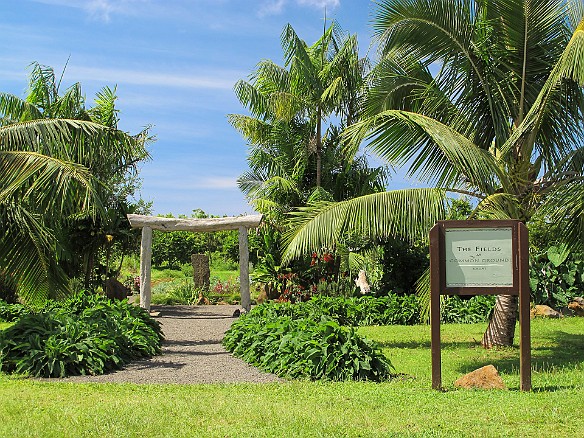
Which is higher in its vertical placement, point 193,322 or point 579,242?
point 579,242

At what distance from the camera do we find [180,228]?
17.0 m

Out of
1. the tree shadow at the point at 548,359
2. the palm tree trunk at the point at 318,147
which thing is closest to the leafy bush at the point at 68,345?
the tree shadow at the point at 548,359

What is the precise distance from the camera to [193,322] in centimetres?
1616

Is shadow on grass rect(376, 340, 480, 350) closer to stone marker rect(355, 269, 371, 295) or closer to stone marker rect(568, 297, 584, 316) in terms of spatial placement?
stone marker rect(568, 297, 584, 316)

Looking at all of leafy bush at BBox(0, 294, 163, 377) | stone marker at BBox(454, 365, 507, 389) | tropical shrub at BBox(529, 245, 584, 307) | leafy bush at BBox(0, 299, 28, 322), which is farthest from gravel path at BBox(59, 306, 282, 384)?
tropical shrub at BBox(529, 245, 584, 307)

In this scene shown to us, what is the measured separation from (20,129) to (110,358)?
342cm

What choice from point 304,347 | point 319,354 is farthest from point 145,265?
point 319,354

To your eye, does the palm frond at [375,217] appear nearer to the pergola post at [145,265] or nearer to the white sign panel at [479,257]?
Result: the white sign panel at [479,257]

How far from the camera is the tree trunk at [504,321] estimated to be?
10.9 m

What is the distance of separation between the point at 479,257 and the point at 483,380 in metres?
1.31

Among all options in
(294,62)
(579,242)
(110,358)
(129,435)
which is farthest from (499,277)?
(294,62)

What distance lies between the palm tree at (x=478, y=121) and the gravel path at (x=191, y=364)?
1.97 m

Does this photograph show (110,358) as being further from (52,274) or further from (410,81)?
(410,81)

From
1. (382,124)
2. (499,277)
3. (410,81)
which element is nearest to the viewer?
(499,277)
